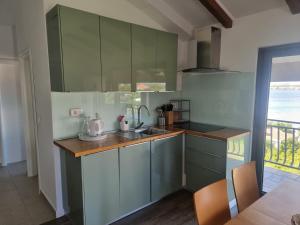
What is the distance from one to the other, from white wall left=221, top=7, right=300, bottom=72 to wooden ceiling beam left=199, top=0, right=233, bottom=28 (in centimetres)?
10

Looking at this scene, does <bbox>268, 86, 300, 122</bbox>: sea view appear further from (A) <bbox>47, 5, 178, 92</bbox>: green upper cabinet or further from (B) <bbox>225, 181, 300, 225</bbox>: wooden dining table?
(A) <bbox>47, 5, 178, 92</bbox>: green upper cabinet

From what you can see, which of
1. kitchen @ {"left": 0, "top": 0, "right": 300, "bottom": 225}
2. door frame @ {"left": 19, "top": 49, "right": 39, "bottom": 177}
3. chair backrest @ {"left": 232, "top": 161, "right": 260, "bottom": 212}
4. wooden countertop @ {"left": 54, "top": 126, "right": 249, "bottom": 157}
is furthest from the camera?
door frame @ {"left": 19, "top": 49, "right": 39, "bottom": 177}

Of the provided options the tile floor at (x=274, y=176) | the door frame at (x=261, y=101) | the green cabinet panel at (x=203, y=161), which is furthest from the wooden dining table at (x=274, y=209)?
the tile floor at (x=274, y=176)

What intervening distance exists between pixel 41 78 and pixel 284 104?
2796 mm

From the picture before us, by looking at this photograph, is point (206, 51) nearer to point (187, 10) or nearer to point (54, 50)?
point (187, 10)

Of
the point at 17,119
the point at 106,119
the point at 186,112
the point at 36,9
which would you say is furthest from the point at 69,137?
the point at 17,119

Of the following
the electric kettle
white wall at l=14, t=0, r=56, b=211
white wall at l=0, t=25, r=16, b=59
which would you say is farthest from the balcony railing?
white wall at l=0, t=25, r=16, b=59

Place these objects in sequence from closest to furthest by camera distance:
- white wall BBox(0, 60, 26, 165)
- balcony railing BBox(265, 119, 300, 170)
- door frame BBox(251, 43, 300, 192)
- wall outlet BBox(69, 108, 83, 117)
A: wall outlet BBox(69, 108, 83, 117) < door frame BBox(251, 43, 300, 192) < balcony railing BBox(265, 119, 300, 170) < white wall BBox(0, 60, 26, 165)

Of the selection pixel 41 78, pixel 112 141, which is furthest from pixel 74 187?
pixel 41 78

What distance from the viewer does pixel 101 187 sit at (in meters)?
1.94

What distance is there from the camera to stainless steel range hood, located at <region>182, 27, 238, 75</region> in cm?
261

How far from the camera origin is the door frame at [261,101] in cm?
242

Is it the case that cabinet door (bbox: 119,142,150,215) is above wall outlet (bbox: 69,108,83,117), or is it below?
below

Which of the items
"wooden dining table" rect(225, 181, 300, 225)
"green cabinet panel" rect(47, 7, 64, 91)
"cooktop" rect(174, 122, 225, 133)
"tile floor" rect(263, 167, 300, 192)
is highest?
"green cabinet panel" rect(47, 7, 64, 91)
